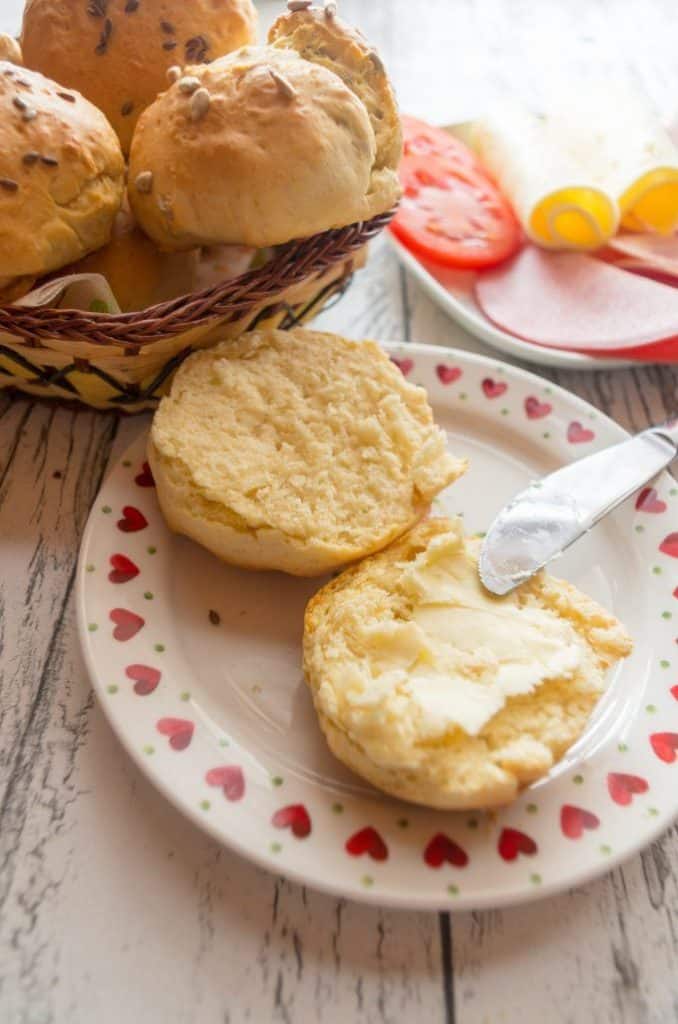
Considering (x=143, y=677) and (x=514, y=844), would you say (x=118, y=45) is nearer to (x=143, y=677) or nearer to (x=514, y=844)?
(x=143, y=677)

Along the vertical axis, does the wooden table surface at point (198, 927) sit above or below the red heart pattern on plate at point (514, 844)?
below

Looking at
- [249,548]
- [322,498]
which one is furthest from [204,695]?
[322,498]

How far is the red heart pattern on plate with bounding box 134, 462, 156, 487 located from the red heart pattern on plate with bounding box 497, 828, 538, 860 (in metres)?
1.02

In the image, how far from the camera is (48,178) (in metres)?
1.72

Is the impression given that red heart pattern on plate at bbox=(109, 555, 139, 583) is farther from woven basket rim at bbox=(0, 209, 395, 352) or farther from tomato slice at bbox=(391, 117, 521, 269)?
A: tomato slice at bbox=(391, 117, 521, 269)

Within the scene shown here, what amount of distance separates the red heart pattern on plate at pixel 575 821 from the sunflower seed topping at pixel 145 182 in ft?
4.71

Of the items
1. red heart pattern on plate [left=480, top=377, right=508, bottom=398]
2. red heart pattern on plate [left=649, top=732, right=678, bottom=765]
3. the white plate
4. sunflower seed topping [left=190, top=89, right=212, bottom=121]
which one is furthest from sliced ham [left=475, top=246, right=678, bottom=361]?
red heart pattern on plate [left=649, top=732, right=678, bottom=765]

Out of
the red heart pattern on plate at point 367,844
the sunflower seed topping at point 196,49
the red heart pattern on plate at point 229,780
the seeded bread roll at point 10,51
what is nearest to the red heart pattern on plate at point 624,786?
the red heart pattern on plate at point 367,844

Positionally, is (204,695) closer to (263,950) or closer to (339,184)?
(263,950)

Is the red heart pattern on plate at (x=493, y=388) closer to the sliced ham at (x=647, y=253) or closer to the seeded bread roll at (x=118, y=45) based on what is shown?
the sliced ham at (x=647, y=253)

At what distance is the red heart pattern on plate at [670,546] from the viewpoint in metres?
1.87

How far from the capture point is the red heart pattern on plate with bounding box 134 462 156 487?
6.32ft

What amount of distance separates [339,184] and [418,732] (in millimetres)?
1110

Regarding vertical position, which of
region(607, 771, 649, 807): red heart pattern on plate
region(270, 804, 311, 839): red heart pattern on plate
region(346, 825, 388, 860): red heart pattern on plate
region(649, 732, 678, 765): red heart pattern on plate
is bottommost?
region(270, 804, 311, 839): red heart pattern on plate
